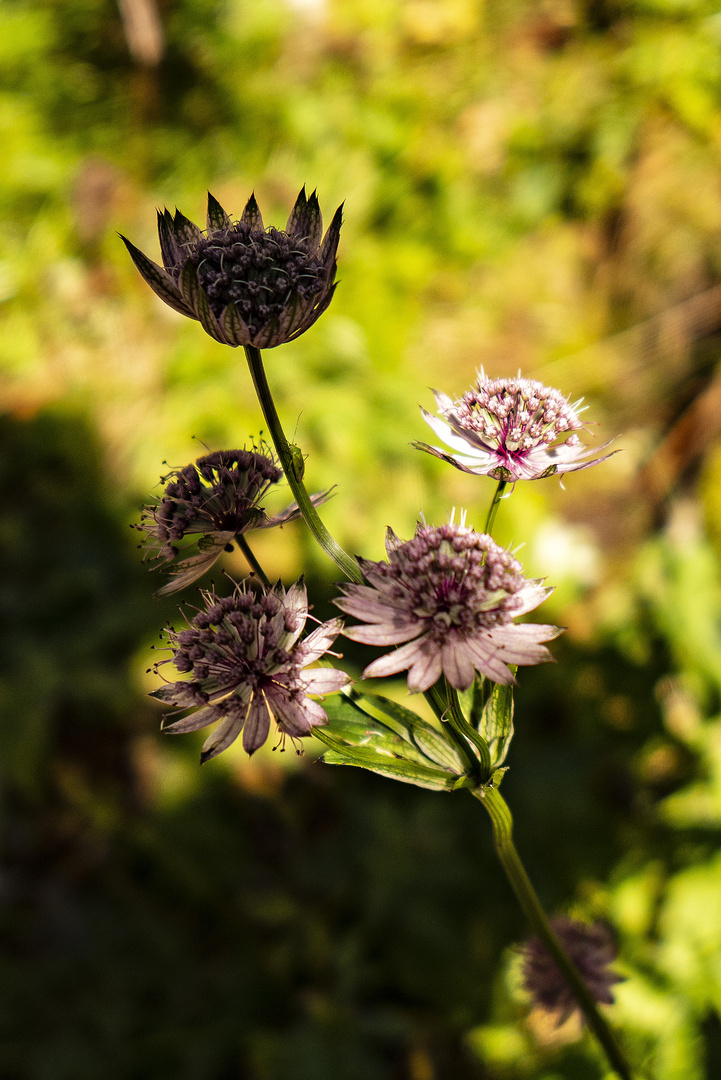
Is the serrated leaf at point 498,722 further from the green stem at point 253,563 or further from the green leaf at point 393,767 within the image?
the green stem at point 253,563

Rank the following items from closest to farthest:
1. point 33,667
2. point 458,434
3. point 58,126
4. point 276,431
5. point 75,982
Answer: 1. point 276,431
2. point 458,434
3. point 75,982
4. point 33,667
5. point 58,126

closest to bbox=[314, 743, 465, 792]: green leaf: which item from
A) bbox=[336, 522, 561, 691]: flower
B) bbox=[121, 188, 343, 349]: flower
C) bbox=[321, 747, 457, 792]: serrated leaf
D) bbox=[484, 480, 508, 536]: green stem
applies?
bbox=[321, 747, 457, 792]: serrated leaf

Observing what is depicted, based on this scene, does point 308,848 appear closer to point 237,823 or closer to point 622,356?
point 237,823

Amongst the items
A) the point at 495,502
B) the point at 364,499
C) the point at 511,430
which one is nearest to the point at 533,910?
the point at 495,502

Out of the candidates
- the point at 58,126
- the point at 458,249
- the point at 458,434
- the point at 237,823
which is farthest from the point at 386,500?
the point at 58,126

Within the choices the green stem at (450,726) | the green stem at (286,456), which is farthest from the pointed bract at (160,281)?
the green stem at (450,726)

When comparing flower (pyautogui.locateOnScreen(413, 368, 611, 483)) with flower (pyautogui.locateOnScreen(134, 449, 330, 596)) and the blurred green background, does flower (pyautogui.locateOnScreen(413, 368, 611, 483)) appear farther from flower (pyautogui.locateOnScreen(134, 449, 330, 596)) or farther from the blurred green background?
the blurred green background

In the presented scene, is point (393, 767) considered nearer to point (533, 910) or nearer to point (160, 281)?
point (533, 910)
